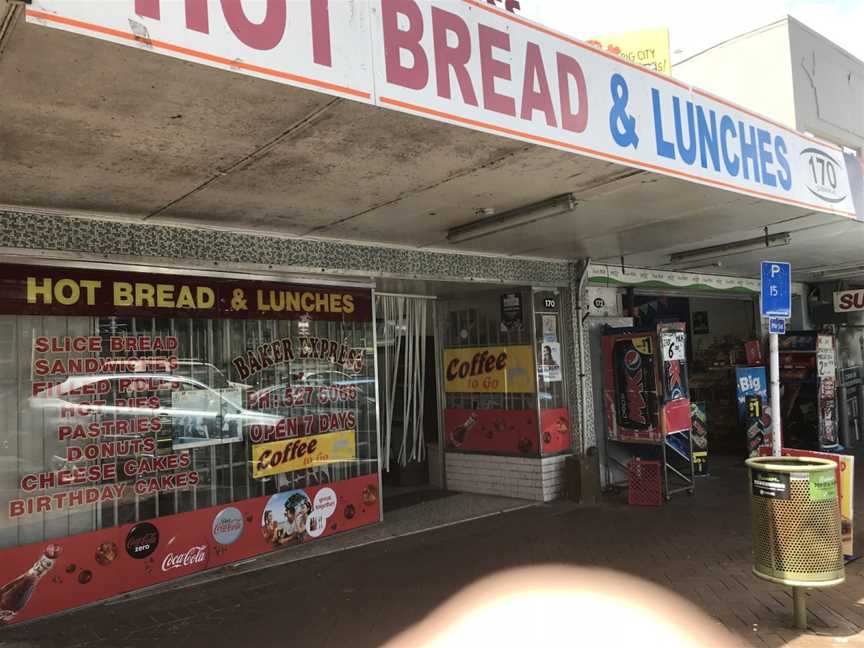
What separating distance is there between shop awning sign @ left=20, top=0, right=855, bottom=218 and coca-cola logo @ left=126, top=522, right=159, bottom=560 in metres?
3.78

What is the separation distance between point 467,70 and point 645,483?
5.67 m

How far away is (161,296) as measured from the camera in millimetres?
5250

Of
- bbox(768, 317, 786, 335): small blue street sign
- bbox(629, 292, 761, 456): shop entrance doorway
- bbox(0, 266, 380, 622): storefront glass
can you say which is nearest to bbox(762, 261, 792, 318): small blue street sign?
bbox(768, 317, 786, 335): small blue street sign

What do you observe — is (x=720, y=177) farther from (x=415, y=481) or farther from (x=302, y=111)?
(x=415, y=481)

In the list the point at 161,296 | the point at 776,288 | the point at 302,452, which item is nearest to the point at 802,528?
the point at 776,288

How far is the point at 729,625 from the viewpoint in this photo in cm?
414

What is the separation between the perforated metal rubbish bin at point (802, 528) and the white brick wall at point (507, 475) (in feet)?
12.5

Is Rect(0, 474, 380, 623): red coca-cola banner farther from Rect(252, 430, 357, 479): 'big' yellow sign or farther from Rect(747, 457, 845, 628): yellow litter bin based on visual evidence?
Rect(747, 457, 845, 628): yellow litter bin

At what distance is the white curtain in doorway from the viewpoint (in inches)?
318

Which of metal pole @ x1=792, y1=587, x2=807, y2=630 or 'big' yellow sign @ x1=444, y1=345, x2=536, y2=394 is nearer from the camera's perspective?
metal pole @ x1=792, y1=587, x2=807, y2=630

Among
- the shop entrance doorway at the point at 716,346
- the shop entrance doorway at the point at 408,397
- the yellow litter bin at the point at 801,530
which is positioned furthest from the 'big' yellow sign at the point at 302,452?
the shop entrance doorway at the point at 716,346

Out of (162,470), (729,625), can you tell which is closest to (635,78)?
(729,625)

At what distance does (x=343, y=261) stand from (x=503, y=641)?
371cm

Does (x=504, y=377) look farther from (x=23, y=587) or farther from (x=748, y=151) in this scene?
(x=23, y=587)
